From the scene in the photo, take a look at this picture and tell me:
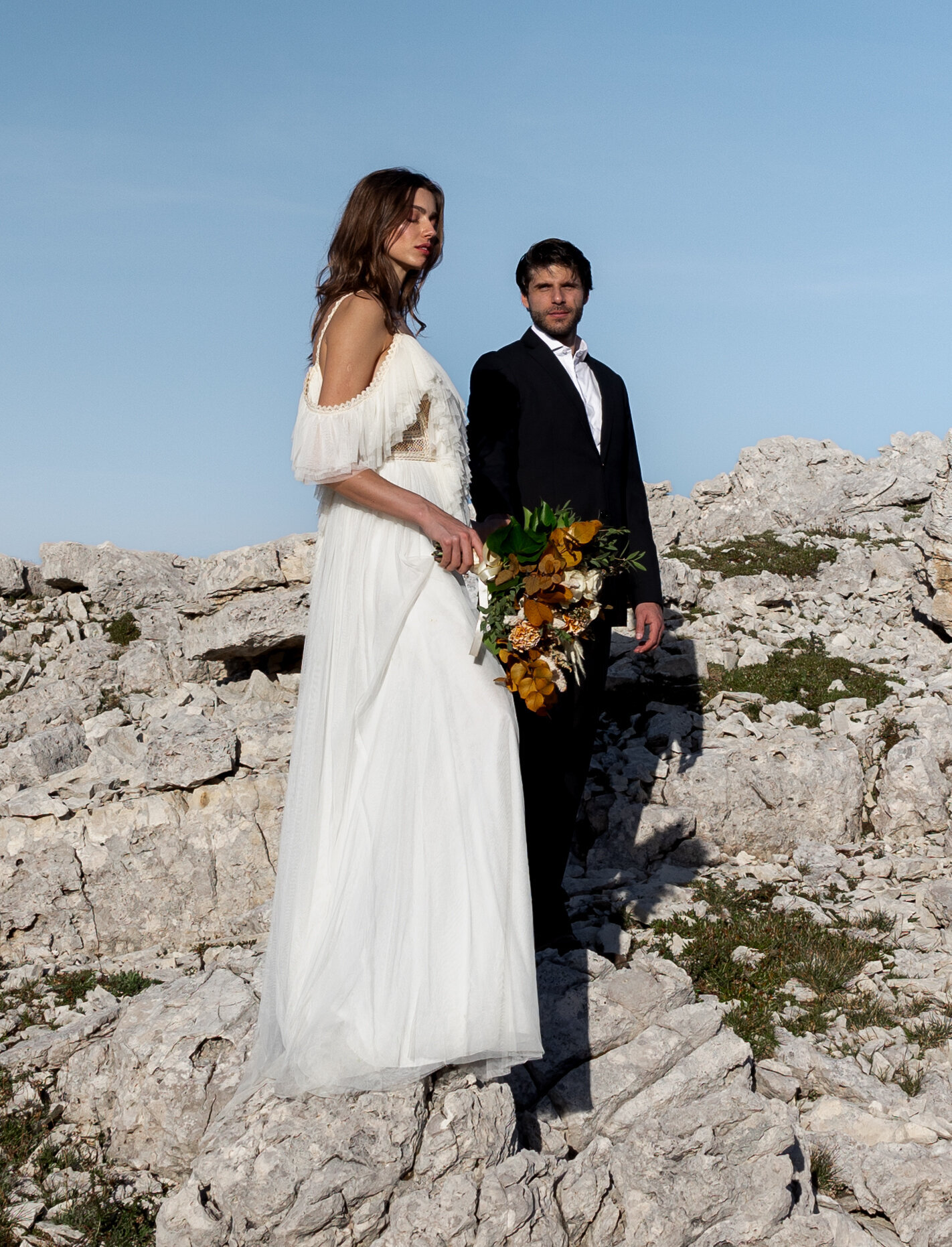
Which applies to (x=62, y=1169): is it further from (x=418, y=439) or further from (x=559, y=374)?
(x=559, y=374)

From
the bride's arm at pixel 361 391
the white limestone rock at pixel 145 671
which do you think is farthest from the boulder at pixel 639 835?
the white limestone rock at pixel 145 671

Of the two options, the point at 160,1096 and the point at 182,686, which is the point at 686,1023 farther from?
the point at 182,686

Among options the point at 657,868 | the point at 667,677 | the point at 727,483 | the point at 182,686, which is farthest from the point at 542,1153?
the point at 727,483

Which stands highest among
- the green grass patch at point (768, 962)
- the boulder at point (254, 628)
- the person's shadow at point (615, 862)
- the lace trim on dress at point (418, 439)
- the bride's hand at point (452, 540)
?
the lace trim on dress at point (418, 439)

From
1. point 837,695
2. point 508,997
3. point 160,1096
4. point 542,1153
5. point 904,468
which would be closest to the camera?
point 508,997

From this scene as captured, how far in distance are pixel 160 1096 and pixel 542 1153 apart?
58.2 inches

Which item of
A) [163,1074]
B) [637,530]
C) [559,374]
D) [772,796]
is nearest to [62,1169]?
[163,1074]

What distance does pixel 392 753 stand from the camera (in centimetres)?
333

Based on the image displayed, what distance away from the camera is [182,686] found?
30.0 ft

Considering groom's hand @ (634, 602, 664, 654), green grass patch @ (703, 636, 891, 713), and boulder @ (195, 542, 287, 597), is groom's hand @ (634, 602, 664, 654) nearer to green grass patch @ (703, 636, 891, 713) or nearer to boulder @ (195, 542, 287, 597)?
green grass patch @ (703, 636, 891, 713)

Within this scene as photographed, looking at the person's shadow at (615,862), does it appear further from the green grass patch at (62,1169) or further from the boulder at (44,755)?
the boulder at (44,755)

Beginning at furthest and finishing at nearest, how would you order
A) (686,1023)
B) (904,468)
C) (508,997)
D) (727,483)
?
(727,483) < (904,468) < (686,1023) < (508,997)

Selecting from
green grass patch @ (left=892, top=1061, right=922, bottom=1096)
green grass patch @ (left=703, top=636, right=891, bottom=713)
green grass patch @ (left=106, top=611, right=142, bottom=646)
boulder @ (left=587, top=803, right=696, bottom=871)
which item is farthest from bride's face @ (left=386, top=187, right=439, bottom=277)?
green grass patch @ (left=106, top=611, right=142, bottom=646)

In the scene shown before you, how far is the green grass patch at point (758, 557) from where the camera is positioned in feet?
40.1
